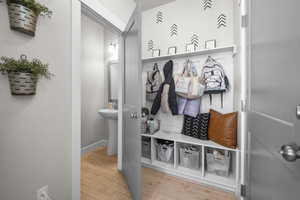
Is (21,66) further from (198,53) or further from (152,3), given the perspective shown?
(152,3)

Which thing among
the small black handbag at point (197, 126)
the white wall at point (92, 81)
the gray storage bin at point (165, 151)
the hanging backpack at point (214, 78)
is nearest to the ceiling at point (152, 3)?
the white wall at point (92, 81)

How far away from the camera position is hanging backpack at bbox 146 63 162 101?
2.19 m

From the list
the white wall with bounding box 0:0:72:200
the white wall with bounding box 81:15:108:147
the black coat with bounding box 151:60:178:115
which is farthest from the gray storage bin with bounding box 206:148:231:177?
the white wall with bounding box 81:15:108:147

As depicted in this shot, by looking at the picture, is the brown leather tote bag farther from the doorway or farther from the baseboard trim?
the baseboard trim

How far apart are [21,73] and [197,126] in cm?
182

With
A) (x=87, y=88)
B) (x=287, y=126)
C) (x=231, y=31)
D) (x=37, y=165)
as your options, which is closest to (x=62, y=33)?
(x=37, y=165)

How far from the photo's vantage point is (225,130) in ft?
5.03

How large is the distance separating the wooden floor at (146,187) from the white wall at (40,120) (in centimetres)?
50

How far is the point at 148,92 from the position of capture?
90.2 inches

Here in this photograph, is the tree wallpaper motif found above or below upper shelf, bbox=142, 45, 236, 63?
above

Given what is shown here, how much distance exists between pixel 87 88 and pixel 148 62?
1.29m

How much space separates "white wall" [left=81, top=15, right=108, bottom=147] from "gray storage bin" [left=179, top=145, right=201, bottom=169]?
1763mm

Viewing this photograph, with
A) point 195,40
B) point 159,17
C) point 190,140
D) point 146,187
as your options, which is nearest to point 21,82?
point 146,187

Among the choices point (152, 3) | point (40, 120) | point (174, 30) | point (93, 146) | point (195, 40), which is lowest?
point (93, 146)
